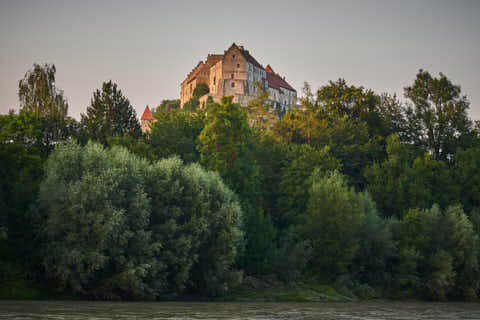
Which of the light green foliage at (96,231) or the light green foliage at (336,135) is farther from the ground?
the light green foliage at (336,135)

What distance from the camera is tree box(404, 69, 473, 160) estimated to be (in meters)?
76.1

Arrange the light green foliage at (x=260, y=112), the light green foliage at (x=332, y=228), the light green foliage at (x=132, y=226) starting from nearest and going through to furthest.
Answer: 1. the light green foliage at (x=132, y=226)
2. the light green foliage at (x=332, y=228)
3. the light green foliage at (x=260, y=112)

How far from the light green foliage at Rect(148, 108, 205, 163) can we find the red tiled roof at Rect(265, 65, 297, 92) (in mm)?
103458

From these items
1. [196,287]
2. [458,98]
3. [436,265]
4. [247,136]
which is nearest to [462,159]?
[458,98]

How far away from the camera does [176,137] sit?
63.9 metres

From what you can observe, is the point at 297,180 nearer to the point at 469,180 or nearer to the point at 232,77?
the point at 469,180

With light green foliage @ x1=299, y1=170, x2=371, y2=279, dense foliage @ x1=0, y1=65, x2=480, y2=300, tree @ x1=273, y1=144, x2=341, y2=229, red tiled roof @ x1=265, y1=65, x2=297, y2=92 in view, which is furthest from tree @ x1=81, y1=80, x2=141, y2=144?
red tiled roof @ x1=265, y1=65, x2=297, y2=92

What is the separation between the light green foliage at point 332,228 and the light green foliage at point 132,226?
12.0m

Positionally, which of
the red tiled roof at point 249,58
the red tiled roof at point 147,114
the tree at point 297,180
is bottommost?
the tree at point 297,180

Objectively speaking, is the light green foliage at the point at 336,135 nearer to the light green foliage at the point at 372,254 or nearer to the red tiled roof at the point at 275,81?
the light green foliage at the point at 372,254

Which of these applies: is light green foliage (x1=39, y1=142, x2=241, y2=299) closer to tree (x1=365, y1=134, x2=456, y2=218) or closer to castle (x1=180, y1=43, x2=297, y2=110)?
tree (x1=365, y1=134, x2=456, y2=218)

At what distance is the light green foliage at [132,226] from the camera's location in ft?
115

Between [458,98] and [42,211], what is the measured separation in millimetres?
59433

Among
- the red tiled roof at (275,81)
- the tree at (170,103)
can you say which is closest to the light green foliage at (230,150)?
the red tiled roof at (275,81)
